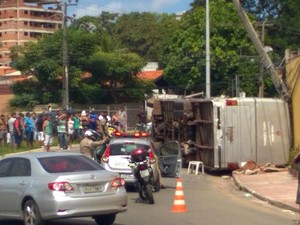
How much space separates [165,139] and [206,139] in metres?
5.26

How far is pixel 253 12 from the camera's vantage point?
80.3 m

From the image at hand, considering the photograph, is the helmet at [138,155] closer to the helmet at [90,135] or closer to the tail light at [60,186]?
the helmet at [90,135]

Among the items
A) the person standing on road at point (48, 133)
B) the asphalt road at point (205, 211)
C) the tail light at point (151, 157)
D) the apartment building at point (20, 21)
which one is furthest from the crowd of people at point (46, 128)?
the apartment building at point (20, 21)

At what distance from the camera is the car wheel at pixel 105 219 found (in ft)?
52.5

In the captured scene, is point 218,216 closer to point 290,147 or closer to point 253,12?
point 290,147

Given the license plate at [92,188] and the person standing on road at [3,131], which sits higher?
the license plate at [92,188]

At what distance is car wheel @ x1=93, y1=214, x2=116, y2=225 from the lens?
16013mm

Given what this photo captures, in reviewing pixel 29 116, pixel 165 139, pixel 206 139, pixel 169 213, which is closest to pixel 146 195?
pixel 169 213

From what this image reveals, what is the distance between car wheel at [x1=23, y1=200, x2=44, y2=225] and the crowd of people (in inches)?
800

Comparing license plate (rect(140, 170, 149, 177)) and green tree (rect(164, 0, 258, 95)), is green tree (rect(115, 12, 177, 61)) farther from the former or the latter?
license plate (rect(140, 170, 149, 177))

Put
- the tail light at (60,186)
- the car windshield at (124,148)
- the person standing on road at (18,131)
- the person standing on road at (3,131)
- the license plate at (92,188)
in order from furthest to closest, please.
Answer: the person standing on road at (3,131)
the person standing on road at (18,131)
the car windshield at (124,148)
the license plate at (92,188)
the tail light at (60,186)

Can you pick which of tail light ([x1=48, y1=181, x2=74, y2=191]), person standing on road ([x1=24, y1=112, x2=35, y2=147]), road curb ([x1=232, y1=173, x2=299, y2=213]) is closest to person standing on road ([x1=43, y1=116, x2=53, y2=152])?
person standing on road ([x1=24, y1=112, x2=35, y2=147])

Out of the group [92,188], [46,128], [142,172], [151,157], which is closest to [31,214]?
[92,188]

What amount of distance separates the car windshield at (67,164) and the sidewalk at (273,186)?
17.7ft
